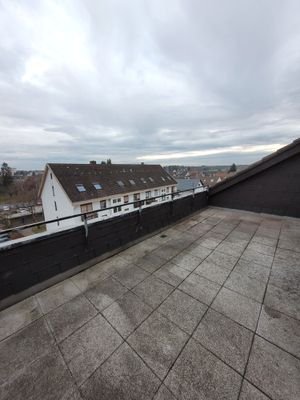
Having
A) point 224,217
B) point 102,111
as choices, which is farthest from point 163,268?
point 102,111

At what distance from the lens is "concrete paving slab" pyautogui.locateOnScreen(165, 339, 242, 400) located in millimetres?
1039

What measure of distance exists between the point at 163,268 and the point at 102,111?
8199 mm

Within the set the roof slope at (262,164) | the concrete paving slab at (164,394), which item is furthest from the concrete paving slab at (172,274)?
the roof slope at (262,164)

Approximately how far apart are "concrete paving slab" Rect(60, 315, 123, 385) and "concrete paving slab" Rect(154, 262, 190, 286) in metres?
0.95


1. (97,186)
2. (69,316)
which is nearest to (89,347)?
(69,316)

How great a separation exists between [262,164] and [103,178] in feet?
38.0

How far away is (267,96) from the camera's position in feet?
17.5

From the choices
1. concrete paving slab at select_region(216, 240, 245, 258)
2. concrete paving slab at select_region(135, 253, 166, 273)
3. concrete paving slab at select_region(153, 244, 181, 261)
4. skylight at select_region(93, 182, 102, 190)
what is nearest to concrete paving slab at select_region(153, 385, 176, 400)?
concrete paving slab at select_region(135, 253, 166, 273)

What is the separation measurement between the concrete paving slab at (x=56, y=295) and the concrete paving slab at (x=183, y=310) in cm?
119

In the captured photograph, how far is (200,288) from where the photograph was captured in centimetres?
205

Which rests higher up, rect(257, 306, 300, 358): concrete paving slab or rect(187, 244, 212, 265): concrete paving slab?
rect(187, 244, 212, 265): concrete paving slab

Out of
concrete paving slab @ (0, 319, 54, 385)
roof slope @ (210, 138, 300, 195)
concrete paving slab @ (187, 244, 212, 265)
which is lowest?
concrete paving slab @ (187, 244, 212, 265)

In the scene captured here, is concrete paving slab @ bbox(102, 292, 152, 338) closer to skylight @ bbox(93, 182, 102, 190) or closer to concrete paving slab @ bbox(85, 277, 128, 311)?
concrete paving slab @ bbox(85, 277, 128, 311)

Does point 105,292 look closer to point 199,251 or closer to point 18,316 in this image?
point 18,316
